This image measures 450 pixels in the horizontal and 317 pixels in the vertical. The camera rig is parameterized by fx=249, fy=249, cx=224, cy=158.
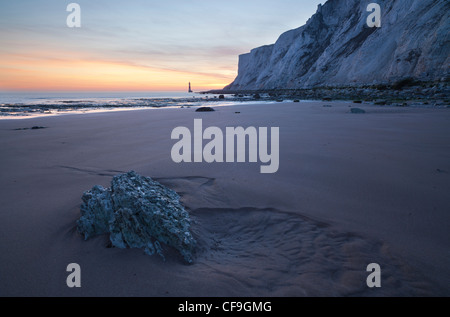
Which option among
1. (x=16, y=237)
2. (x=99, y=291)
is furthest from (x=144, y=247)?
(x=16, y=237)

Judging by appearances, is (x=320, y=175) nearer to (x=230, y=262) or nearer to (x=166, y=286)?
(x=230, y=262)

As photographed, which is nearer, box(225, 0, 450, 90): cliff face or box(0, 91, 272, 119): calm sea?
box(0, 91, 272, 119): calm sea

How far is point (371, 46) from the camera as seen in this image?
119 feet

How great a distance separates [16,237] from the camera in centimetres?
183

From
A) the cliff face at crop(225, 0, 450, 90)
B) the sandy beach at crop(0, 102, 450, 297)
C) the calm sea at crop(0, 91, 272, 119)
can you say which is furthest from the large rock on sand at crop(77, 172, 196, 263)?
the cliff face at crop(225, 0, 450, 90)

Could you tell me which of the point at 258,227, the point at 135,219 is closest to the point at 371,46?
the point at 258,227

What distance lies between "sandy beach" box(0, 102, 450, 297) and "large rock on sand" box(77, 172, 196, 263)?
86 mm

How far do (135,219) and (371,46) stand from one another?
44276 mm

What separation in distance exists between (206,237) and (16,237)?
4.58ft

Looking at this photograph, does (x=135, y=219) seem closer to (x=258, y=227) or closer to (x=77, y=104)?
(x=258, y=227)

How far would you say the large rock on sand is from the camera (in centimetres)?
175

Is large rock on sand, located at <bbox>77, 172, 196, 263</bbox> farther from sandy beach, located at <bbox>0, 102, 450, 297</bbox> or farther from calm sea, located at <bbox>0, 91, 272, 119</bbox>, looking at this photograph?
calm sea, located at <bbox>0, 91, 272, 119</bbox>

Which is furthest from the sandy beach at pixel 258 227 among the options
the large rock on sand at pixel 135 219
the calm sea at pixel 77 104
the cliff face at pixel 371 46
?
the cliff face at pixel 371 46

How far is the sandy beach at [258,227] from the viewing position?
1474 millimetres
